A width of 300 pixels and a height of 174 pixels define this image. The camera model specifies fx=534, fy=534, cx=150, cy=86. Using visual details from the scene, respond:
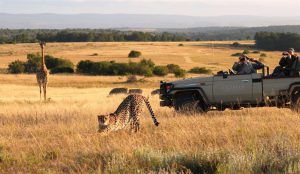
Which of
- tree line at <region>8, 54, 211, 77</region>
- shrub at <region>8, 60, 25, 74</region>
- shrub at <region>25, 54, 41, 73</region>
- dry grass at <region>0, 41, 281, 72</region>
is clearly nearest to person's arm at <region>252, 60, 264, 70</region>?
tree line at <region>8, 54, 211, 77</region>

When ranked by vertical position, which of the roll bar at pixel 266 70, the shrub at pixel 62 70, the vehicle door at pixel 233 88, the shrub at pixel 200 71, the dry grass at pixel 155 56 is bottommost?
the shrub at pixel 200 71

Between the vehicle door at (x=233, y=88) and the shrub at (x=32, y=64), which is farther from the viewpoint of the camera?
the shrub at (x=32, y=64)

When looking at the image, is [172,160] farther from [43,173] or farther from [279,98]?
[279,98]

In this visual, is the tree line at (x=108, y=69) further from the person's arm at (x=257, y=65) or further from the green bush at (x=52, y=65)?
the person's arm at (x=257, y=65)

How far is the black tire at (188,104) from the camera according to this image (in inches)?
491

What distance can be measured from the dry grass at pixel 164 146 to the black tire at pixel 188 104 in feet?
2.10

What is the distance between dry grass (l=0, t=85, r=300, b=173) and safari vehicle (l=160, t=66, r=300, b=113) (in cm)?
47

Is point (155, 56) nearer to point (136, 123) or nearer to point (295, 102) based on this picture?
point (295, 102)

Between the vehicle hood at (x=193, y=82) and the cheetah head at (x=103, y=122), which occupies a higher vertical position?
the vehicle hood at (x=193, y=82)

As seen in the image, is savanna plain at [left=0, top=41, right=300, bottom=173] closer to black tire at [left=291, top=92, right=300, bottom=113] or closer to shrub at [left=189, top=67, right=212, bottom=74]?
black tire at [left=291, top=92, right=300, bottom=113]

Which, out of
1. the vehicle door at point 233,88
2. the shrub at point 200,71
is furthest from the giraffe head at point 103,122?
the shrub at point 200,71

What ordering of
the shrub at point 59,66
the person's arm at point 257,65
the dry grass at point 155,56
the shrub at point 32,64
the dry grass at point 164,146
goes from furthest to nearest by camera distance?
the dry grass at point 155,56
the shrub at point 32,64
the shrub at point 59,66
the person's arm at point 257,65
the dry grass at point 164,146

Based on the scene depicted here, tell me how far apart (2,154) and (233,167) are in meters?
3.48

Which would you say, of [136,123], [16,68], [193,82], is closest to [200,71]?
[16,68]
